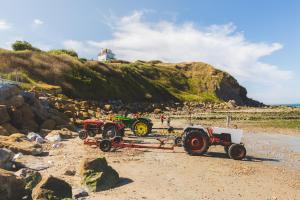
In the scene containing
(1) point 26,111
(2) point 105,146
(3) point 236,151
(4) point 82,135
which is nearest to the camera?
(3) point 236,151

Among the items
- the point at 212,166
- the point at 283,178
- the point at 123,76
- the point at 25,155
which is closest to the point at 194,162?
the point at 212,166

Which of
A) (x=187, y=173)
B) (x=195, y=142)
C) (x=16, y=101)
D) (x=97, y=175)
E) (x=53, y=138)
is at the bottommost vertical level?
(x=187, y=173)

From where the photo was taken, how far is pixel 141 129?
76.3ft

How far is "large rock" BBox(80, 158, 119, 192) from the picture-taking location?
10.6m

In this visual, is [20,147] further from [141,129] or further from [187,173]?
[141,129]

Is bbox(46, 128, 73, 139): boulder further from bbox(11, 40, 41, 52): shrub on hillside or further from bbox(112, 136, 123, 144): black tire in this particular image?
bbox(11, 40, 41, 52): shrub on hillside

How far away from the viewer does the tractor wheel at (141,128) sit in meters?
23.2

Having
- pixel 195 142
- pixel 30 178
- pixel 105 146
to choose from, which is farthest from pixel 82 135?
pixel 30 178

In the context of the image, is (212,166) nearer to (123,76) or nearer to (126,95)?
(126,95)

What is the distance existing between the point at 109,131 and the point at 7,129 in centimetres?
526

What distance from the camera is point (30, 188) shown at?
382 inches

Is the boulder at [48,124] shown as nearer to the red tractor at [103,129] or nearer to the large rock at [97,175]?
the red tractor at [103,129]

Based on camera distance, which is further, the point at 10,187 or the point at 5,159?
the point at 5,159

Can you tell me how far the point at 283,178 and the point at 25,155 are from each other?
32.0 feet
